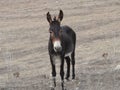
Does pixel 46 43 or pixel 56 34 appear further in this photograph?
pixel 46 43

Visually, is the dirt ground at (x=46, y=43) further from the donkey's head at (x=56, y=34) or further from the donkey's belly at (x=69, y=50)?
the donkey's head at (x=56, y=34)

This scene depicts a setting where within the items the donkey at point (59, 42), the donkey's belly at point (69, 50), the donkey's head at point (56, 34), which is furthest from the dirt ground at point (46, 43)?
the donkey's head at point (56, 34)

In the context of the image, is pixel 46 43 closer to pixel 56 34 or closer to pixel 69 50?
pixel 69 50

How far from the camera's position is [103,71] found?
14.0m

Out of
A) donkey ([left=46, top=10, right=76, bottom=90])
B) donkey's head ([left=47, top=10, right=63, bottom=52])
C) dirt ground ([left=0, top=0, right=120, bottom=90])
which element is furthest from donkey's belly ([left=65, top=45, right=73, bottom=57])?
donkey's head ([left=47, top=10, right=63, bottom=52])

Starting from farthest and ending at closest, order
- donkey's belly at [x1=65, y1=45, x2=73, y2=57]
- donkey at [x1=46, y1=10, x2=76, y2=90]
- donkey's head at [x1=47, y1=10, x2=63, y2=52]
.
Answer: donkey's belly at [x1=65, y1=45, x2=73, y2=57] < donkey at [x1=46, y1=10, x2=76, y2=90] < donkey's head at [x1=47, y1=10, x2=63, y2=52]

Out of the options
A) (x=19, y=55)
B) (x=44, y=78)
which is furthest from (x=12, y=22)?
(x=44, y=78)

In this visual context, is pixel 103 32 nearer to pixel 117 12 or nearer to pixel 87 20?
pixel 87 20

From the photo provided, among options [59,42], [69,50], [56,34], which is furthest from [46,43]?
[59,42]

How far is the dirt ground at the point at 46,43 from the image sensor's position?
13.1 metres

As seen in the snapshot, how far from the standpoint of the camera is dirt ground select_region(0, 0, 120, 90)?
13086 millimetres

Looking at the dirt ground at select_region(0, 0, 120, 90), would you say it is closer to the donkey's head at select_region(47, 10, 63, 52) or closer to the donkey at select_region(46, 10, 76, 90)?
the donkey at select_region(46, 10, 76, 90)

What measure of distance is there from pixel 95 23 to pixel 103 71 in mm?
14629

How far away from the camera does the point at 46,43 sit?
23250mm
